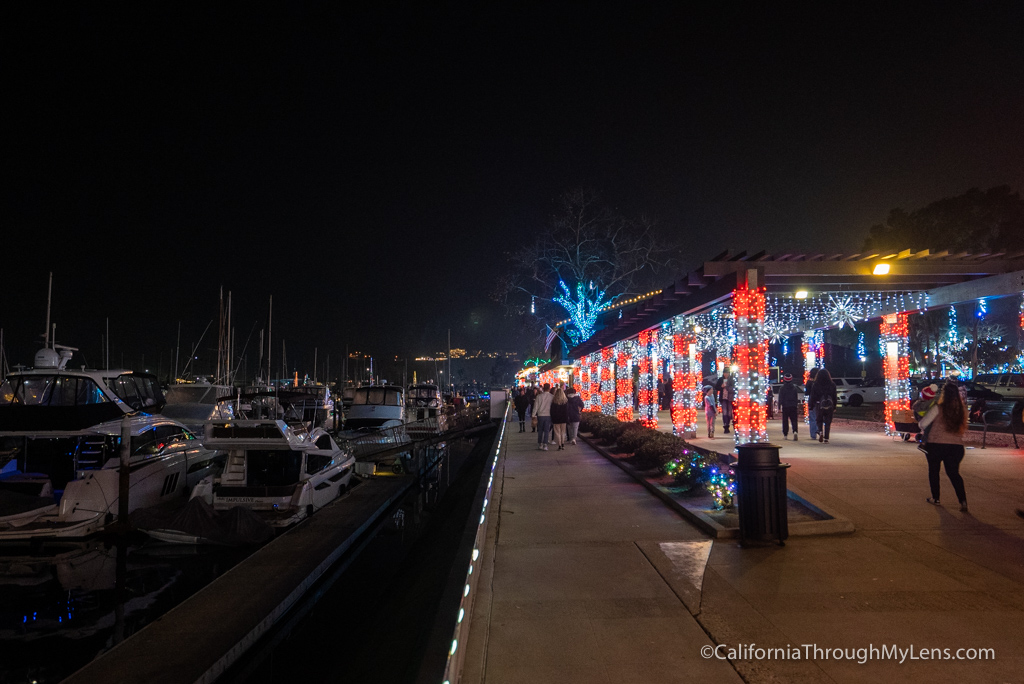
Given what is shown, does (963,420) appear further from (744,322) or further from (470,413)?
(470,413)

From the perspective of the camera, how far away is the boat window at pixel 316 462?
525 inches

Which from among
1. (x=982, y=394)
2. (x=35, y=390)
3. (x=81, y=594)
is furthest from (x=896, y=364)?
(x=35, y=390)

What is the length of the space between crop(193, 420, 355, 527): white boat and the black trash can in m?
7.95

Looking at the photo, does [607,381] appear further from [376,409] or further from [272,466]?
[272,466]

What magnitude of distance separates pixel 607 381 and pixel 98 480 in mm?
22412

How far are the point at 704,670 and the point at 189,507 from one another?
9.28 meters

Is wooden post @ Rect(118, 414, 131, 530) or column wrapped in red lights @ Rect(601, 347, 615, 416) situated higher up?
column wrapped in red lights @ Rect(601, 347, 615, 416)

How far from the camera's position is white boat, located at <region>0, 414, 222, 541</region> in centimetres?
1062

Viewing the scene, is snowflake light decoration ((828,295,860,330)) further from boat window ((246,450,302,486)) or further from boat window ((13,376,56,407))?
boat window ((13,376,56,407))

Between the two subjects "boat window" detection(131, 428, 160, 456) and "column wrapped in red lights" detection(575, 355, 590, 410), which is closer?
"boat window" detection(131, 428, 160, 456)

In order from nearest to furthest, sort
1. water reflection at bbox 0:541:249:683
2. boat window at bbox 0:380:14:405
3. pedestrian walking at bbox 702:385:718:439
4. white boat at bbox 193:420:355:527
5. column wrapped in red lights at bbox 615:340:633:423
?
water reflection at bbox 0:541:249:683, white boat at bbox 193:420:355:527, boat window at bbox 0:380:14:405, pedestrian walking at bbox 702:385:718:439, column wrapped in red lights at bbox 615:340:633:423

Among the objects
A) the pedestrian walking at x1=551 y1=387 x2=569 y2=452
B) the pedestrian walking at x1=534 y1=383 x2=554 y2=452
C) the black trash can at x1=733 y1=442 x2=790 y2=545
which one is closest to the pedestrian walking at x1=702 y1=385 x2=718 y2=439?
the pedestrian walking at x1=551 y1=387 x2=569 y2=452

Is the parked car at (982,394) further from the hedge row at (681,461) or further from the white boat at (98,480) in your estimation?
the white boat at (98,480)

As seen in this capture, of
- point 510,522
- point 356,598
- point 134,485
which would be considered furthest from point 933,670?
point 134,485
